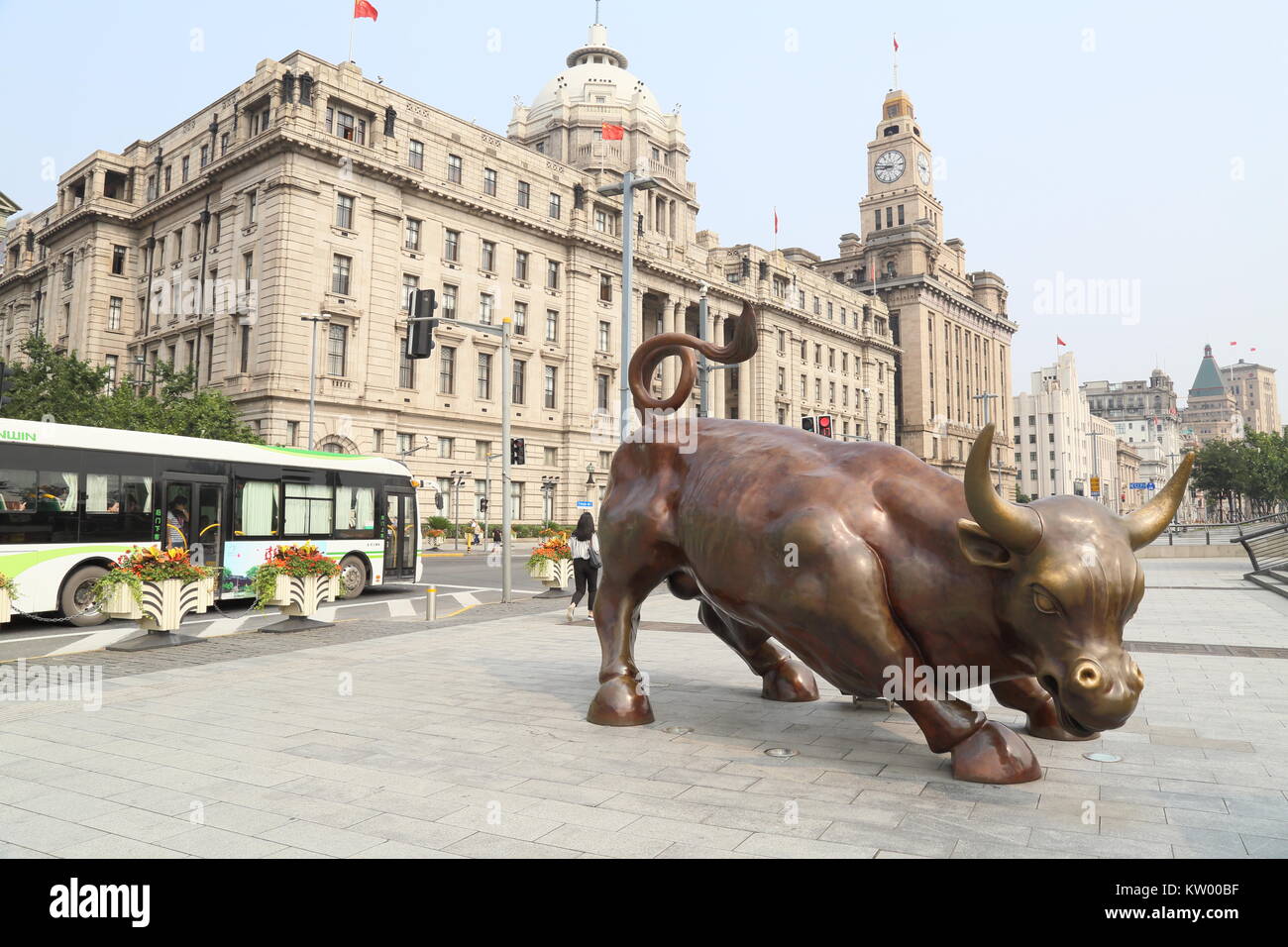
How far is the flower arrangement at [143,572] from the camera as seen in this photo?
35.6 ft

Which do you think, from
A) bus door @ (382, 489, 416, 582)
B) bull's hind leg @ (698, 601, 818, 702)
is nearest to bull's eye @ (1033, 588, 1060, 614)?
bull's hind leg @ (698, 601, 818, 702)

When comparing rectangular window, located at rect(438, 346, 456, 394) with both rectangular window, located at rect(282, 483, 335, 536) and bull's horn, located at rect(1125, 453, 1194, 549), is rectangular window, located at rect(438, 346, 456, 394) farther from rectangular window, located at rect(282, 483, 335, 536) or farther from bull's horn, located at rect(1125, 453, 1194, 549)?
bull's horn, located at rect(1125, 453, 1194, 549)

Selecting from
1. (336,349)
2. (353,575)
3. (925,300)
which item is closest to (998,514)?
(353,575)

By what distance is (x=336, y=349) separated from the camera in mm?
38125

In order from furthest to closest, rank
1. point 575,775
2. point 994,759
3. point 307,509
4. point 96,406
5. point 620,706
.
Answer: point 96,406, point 307,509, point 620,706, point 575,775, point 994,759

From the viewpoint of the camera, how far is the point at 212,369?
39.4 m

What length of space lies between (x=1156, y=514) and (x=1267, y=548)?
882 inches

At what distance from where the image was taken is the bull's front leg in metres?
5.34

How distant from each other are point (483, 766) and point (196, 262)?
43.7m

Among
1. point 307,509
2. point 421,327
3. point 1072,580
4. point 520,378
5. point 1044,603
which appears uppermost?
point 520,378

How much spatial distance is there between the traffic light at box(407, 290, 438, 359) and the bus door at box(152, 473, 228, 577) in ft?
14.8

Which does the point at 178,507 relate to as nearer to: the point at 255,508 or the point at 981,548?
the point at 255,508

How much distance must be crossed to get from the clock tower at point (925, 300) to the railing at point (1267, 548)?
211 feet
